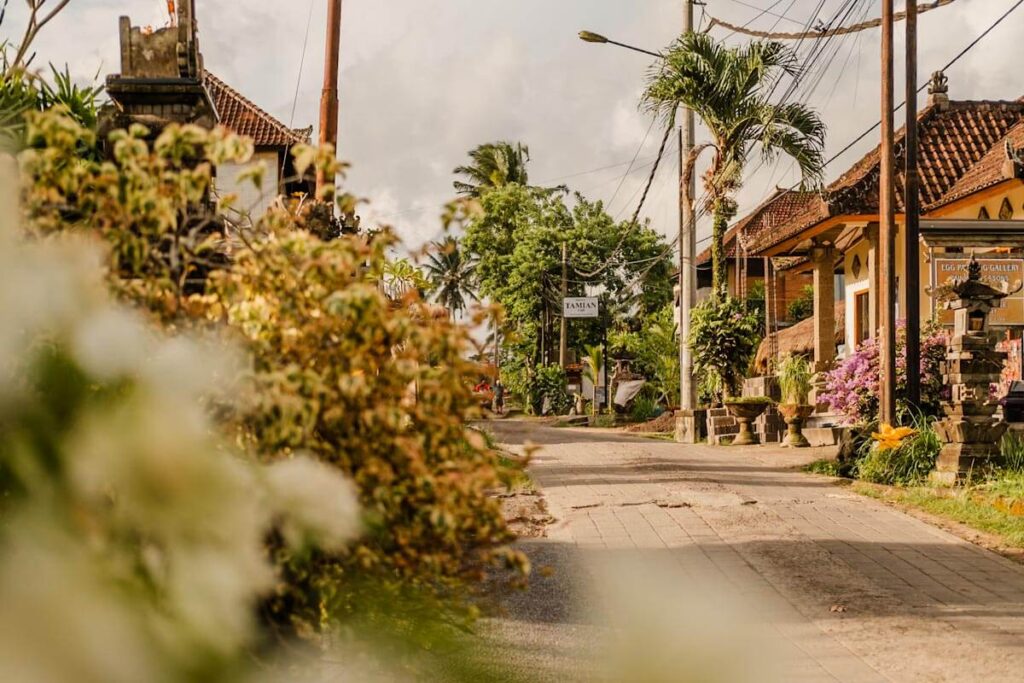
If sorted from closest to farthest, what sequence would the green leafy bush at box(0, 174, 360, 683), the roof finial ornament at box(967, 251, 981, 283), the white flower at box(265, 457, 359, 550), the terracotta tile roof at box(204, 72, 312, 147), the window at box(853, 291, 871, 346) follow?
1. the green leafy bush at box(0, 174, 360, 683)
2. the white flower at box(265, 457, 359, 550)
3. the roof finial ornament at box(967, 251, 981, 283)
4. the window at box(853, 291, 871, 346)
5. the terracotta tile roof at box(204, 72, 312, 147)

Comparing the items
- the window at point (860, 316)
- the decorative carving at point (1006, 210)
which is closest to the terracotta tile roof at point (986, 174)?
the decorative carving at point (1006, 210)

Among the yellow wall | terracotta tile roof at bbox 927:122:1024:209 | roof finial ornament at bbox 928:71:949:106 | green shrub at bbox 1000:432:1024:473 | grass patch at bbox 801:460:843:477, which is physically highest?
roof finial ornament at bbox 928:71:949:106

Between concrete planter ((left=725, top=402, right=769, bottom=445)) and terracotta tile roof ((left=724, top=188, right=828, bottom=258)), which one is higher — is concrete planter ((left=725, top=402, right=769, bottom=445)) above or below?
below

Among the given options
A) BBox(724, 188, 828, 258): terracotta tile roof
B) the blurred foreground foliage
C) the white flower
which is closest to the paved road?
the blurred foreground foliage

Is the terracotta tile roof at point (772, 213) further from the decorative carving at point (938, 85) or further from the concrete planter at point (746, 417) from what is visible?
the concrete planter at point (746, 417)

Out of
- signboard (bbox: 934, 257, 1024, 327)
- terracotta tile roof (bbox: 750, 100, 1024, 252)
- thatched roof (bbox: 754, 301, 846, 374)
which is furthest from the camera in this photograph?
thatched roof (bbox: 754, 301, 846, 374)

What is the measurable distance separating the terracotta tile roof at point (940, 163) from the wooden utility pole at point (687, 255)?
1724mm

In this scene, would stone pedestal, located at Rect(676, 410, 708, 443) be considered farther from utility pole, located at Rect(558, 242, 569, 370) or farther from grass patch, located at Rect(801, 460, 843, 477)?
utility pole, located at Rect(558, 242, 569, 370)

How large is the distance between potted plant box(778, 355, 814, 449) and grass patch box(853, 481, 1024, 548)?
692 cm

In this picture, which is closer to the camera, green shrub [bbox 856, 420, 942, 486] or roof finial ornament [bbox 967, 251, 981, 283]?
roof finial ornament [bbox 967, 251, 981, 283]

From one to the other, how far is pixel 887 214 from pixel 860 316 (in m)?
10.3

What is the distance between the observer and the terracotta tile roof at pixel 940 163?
67.9 feet

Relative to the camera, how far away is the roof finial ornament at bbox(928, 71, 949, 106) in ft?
80.5

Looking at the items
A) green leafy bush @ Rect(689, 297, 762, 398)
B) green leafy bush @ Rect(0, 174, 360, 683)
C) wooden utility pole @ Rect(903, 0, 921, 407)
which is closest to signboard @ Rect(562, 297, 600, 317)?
green leafy bush @ Rect(689, 297, 762, 398)
